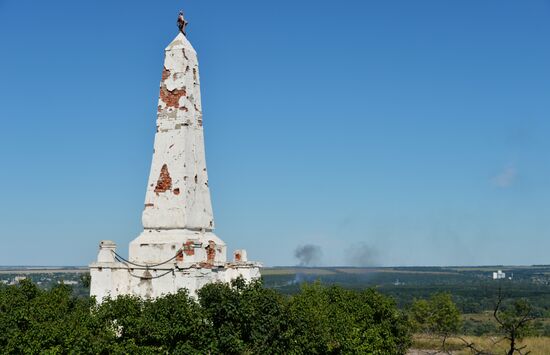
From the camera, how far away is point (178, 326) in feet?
55.0

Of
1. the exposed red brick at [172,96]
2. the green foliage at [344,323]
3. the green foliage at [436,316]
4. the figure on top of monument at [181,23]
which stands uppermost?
the figure on top of monument at [181,23]

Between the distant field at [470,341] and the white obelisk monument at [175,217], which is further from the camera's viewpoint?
the distant field at [470,341]

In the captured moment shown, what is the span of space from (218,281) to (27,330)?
5.79m

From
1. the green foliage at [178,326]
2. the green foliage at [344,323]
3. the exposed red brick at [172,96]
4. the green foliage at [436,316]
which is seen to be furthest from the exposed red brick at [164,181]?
the green foliage at [436,316]

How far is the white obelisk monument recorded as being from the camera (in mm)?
19062

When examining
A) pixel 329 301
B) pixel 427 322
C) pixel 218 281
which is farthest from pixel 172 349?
pixel 427 322

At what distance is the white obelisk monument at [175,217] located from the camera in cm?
1906

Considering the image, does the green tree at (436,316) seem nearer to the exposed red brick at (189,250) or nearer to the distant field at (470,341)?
the distant field at (470,341)

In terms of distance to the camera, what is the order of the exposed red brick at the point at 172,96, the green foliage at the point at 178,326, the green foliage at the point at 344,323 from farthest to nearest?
1. the exposed red brick at the point at 172,96
2. the green foliage at the point at 344,323
3. the green foliage at the point at 178,326

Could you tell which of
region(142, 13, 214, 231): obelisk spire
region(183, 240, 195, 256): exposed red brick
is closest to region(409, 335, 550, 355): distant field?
region(142, 13, 214, 231): obelisk spire

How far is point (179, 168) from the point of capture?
2016cm

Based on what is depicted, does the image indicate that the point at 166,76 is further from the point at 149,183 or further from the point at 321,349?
the point at 321,349

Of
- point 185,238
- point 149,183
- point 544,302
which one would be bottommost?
point 544,302

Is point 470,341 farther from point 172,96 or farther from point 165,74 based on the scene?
point 165,74
